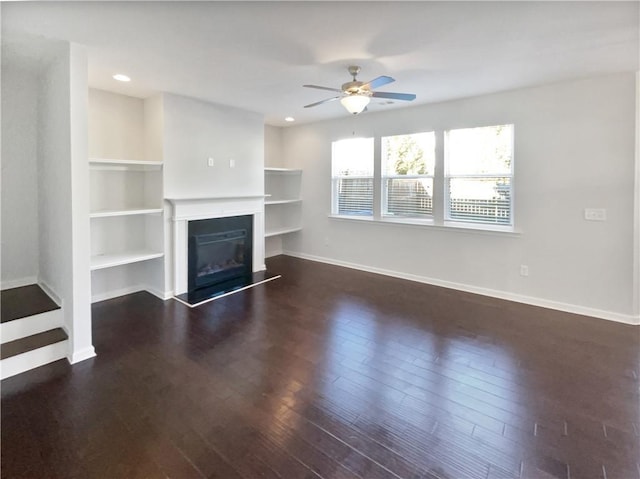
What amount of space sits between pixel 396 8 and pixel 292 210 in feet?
15.8

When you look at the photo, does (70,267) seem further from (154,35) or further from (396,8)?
(396,8)

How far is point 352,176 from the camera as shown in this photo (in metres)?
5.93

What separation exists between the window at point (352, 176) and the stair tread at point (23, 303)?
4.31 m

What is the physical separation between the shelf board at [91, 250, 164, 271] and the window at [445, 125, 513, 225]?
411cm

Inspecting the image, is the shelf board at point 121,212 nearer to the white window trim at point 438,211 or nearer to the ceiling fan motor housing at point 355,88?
the ceiling fan motor housing at point 355,88

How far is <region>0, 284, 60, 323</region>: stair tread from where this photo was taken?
2.92m

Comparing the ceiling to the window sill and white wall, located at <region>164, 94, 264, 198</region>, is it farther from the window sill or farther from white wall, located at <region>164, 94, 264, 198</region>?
the window sill

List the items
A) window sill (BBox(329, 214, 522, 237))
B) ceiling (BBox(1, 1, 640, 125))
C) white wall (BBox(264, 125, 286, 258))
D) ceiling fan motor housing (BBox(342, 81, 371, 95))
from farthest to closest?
white wall (BBox(264, 125, 286, 258))
window sill (BBox(329, 214, 522, 237))
ceiling fan motor housing (BBox(342, 81, 371, 95))
ceiling (BBox(1, 1, 640, 125))

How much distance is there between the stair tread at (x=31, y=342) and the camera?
2621 millimetres

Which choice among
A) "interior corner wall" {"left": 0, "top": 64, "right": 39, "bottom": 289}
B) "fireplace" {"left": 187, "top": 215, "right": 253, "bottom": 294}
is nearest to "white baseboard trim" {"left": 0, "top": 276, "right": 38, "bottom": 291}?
"interior corner wall" {"left": 0, "top": 64, "right": 39, "bottom": 289}

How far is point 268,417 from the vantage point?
7.00 ft

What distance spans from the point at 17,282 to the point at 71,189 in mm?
1880

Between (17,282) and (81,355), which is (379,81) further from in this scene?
(17,282)

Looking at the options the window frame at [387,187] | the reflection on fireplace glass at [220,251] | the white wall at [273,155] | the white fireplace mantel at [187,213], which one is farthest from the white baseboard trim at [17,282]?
the window frame at [387,187]
